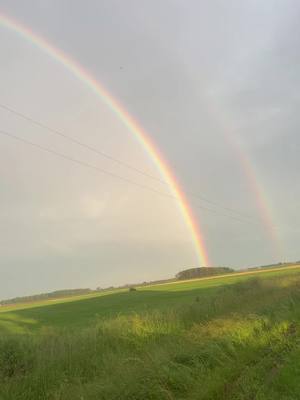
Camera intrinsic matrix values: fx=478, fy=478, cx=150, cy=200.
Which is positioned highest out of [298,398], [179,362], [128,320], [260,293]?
[260,293]

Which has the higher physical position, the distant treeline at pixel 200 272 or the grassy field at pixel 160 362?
the distant treeline at pixel 200 272

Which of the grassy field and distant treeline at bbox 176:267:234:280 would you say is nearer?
the grassy field

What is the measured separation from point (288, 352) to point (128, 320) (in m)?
9.24

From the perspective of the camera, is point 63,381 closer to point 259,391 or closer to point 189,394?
point 189,394

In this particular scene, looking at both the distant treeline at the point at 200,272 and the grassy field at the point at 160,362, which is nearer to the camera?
the grassy field at the point at 160,362

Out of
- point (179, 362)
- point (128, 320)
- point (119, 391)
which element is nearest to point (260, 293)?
point (128, 320)

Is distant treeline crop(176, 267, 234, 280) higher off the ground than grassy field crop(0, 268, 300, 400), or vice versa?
distant treeline crop(176, 267, 234, 280)

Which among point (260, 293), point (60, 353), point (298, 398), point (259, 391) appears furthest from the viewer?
point (260, 293)

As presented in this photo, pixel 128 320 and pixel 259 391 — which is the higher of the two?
pixel 128 320

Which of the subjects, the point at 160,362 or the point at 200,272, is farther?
the point at 200,272

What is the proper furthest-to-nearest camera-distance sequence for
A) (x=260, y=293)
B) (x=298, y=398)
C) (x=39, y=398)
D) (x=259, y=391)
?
(x=260, y=293) → (x=39, y=398) → (x=259, y=391) → (x=298, y=398)

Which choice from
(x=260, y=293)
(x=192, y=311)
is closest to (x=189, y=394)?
(x=192, y=311)

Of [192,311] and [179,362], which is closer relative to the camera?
[179,362]

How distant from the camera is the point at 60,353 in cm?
1554
